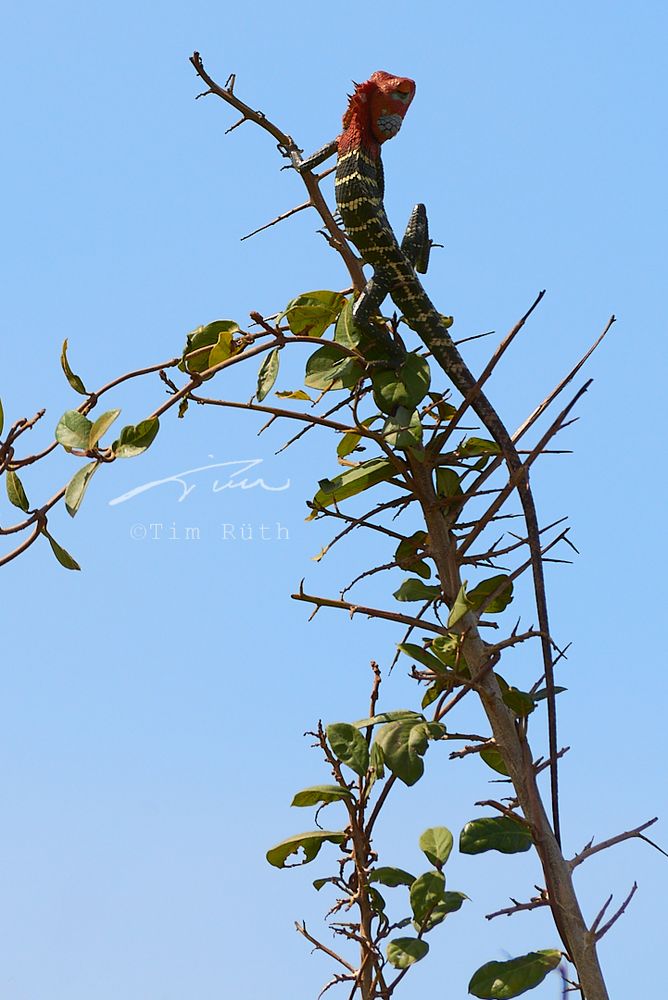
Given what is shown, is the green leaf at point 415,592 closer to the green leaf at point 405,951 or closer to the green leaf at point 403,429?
the green leaf at point 403,429

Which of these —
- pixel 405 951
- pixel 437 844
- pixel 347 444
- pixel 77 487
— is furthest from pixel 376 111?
pixel 405 951

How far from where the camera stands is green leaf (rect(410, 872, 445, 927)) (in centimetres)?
123

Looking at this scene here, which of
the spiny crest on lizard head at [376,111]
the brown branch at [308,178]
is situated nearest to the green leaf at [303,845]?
the brown branch at [308,178]

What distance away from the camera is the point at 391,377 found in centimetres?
132

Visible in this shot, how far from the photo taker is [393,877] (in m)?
1.27

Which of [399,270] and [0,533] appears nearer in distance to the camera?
[0,533]

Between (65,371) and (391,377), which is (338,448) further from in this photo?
(65,371)

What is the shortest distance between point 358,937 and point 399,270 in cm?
85

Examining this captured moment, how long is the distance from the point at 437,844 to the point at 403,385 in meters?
0.54

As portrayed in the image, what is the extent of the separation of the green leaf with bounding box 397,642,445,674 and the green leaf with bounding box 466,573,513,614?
0.41 ft

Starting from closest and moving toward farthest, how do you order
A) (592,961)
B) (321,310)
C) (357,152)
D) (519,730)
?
(592,961) → (519,730) → (321,310) → (357,152)

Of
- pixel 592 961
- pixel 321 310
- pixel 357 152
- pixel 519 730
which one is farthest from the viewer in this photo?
pixel 357 152

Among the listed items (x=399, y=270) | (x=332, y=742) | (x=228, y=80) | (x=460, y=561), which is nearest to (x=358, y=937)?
(x=332, y=742)

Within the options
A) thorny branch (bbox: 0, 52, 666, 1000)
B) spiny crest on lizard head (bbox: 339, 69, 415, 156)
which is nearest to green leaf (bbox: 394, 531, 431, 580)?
thorny branch (bbox: 0, 52, 666, 1000)
